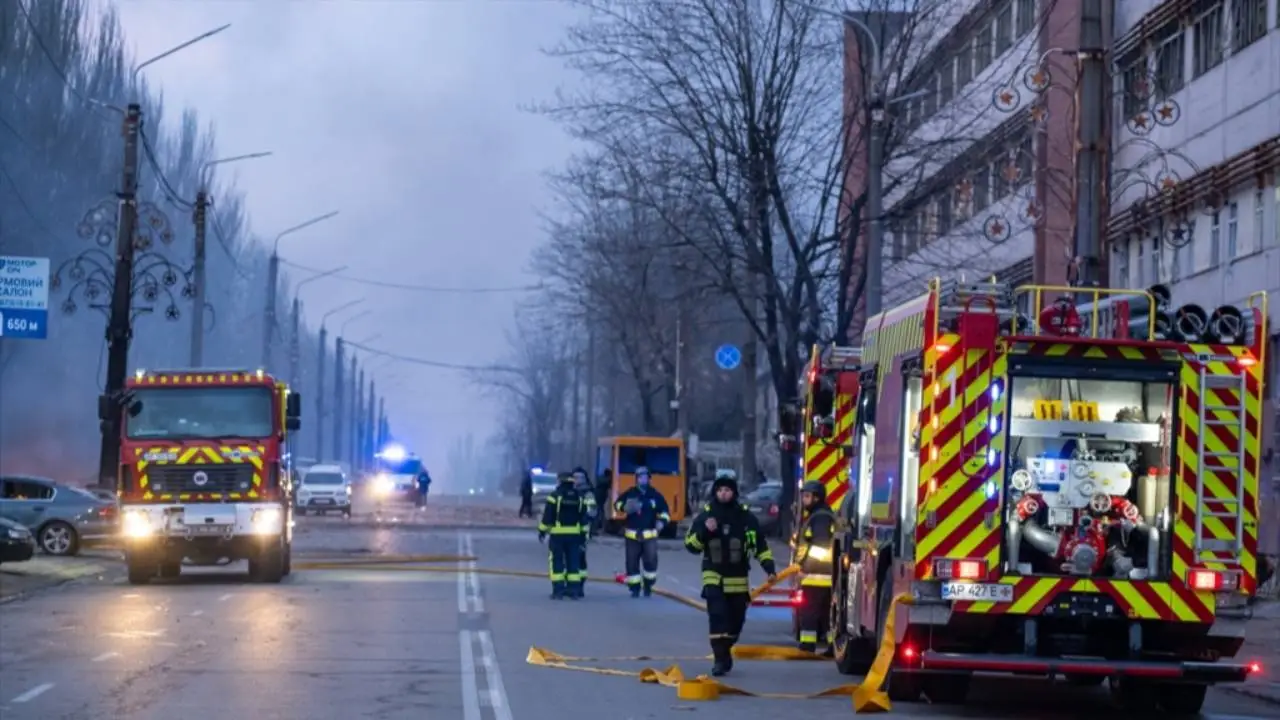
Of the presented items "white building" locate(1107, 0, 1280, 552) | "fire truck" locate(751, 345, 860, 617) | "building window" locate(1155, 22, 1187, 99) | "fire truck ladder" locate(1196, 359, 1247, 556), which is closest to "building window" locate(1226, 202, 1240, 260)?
"white building" locate(1107, 0, 1280, 552)

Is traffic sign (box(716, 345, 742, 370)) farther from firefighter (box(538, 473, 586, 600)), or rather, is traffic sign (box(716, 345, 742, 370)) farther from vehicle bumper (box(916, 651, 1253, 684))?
vehicle bumper (box(916, 651, 1253, 684))

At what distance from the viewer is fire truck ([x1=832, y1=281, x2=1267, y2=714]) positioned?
14258mm

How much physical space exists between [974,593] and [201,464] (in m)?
17.4

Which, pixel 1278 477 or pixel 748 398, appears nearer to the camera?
pixel 1278 477

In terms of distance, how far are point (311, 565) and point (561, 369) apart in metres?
76.1

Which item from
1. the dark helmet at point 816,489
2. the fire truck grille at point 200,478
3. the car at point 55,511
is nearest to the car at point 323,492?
the car at point 55,511

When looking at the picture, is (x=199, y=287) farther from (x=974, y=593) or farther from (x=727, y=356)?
(x=974, y=593)

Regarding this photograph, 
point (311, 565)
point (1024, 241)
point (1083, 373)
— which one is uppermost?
point (1024, 241)

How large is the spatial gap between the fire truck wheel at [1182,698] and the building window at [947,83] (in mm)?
29523

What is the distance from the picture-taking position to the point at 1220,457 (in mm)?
14383

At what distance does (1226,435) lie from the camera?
14414mm

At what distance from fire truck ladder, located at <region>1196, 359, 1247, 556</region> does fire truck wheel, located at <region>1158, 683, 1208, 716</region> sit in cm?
143

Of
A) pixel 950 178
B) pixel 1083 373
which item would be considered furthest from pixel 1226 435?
pixel 950 178

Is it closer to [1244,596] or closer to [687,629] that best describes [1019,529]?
[1244,596]
